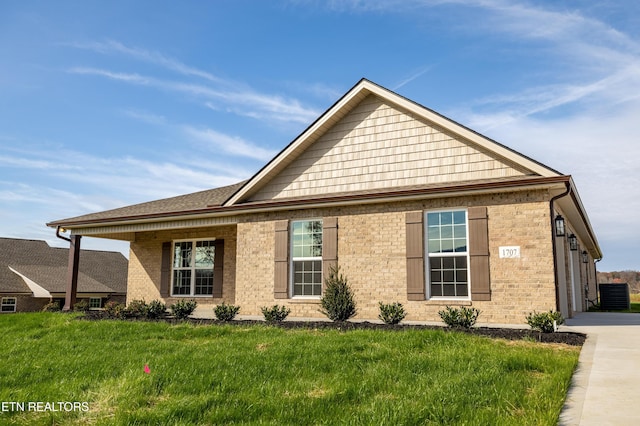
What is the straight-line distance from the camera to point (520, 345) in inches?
319

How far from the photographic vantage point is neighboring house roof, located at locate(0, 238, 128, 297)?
114ft

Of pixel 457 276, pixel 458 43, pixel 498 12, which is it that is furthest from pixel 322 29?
pixel 457 276

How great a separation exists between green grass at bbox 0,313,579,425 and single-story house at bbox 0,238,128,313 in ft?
92.3

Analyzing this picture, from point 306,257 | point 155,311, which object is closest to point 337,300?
point 306,257

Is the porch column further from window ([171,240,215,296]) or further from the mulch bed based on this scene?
the mulch bed

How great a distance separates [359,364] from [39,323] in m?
9.57

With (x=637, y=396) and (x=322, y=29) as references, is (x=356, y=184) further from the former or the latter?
(x=637, y=396)

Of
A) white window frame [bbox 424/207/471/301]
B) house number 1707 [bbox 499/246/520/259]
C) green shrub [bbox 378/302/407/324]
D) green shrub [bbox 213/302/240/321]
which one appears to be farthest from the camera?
green shrub [bbox 213/302/240/321]

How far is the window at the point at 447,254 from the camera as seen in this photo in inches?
468

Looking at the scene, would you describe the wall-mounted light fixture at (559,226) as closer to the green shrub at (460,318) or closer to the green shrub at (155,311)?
the green shrub at (460,318)

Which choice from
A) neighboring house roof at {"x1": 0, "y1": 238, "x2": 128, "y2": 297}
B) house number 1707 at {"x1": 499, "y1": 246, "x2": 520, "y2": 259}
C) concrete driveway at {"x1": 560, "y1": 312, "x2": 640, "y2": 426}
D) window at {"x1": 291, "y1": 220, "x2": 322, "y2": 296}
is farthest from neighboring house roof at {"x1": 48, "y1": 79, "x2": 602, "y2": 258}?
neighboring house roof at {"x1": 0, "y1": 238, "x2": 128, "y2": 297}

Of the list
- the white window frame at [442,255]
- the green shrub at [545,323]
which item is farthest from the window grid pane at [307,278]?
the green shrub at [545,323]

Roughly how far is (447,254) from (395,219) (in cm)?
162

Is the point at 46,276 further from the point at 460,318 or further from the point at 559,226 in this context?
the point at 559,226
